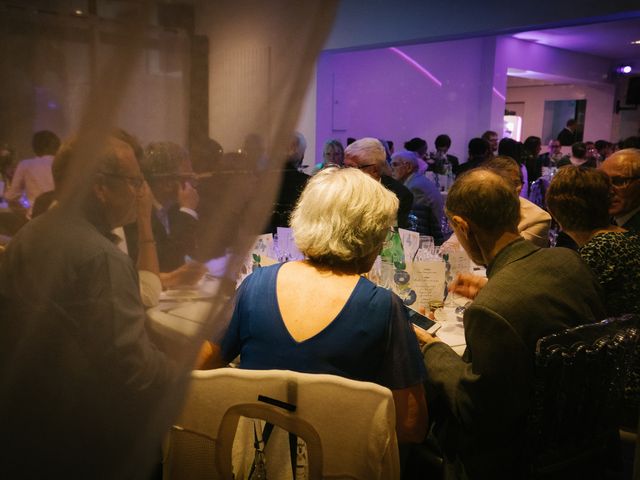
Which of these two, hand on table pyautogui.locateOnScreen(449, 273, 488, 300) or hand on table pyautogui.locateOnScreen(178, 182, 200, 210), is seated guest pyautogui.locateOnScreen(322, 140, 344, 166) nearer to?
hand on table pyautogui.locateOnScreen(449, 273, 488, 300)

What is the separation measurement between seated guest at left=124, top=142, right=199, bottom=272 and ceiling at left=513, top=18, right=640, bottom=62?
24.0 feet

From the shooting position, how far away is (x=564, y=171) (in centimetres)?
190

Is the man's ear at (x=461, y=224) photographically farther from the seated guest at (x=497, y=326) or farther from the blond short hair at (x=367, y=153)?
the blond short hair at (x=367, y=153)

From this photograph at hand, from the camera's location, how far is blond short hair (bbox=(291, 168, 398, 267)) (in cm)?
126

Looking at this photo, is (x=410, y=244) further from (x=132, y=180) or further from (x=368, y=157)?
(x=132, y=180)

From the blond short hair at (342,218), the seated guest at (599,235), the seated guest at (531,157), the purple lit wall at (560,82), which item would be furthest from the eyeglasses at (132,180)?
the purple lit wall at (560,82)

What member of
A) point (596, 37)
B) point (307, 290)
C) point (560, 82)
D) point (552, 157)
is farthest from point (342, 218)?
point (560, 82)

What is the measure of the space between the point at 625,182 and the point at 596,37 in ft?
24.7

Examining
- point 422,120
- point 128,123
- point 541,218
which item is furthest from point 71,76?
point 422,120

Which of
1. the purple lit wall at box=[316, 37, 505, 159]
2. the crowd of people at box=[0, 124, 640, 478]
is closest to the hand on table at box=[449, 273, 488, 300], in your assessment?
the crowd of people at box=[0, 124, 640, 478]

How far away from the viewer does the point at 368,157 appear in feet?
10.1

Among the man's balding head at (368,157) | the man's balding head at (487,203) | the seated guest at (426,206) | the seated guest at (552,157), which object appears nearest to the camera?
the man's balding head at (487,203)

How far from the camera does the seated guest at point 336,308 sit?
1170 mm

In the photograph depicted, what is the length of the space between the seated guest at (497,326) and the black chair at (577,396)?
0.03 meters
